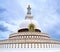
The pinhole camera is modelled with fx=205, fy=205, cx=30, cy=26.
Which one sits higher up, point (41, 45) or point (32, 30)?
point (32, 30)

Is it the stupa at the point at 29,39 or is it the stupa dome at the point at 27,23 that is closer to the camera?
the stupa at the point at 29,39

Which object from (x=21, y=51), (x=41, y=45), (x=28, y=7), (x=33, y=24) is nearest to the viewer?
(x=21, y=51)

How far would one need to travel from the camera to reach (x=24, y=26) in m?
28.3

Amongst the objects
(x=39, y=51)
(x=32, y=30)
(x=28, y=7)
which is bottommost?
(x=39, y=51)

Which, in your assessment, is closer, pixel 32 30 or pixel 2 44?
pixel 2 44

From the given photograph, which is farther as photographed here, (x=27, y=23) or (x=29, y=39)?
(x=27, y=23)

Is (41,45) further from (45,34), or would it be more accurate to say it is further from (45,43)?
(45,34)

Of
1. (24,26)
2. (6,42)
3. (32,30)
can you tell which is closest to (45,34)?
(32,30)

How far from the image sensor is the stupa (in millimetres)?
21406

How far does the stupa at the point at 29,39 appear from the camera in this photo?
843 inches

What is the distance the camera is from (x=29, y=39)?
875 inches

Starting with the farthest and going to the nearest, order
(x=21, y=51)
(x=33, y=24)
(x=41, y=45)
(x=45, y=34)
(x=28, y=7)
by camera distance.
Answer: (x=28, y=7), (x=33, y=24), (x=45, y=34), (x=41, y=45), (x=21, y=51)

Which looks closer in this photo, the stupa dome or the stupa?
the stupa

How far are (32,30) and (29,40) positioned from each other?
4741 mm
